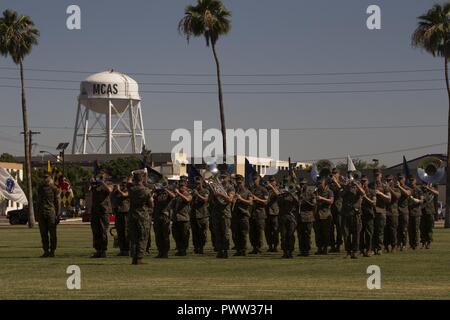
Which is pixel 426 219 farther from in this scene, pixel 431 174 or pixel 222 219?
pixel 431 174

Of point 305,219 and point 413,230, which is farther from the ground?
point 305,219

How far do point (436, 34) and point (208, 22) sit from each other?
12.6 metres

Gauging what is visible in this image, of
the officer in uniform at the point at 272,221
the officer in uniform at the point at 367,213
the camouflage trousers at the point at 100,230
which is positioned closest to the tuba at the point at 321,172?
the officer in uniform at the point at 272,221

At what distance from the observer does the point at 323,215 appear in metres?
27.0

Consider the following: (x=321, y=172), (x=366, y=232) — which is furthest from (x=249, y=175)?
(x=366, y=232)

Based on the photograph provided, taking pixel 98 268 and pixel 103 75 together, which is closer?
pixel 98 268

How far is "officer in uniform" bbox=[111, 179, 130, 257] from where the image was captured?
26.1 metres

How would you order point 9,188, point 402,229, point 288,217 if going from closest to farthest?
point 288,217
point 402,229
point 9,188

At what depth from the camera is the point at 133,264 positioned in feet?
73.8

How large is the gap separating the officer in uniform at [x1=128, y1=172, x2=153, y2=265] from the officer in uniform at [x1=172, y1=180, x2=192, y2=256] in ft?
12.7

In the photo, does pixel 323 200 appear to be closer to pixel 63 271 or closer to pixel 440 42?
pixel 63 271

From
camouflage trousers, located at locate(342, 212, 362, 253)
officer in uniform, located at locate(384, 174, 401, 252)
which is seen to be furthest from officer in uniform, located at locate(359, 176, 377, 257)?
officer in uniform, located at locate(384, 174, 401, 252)
